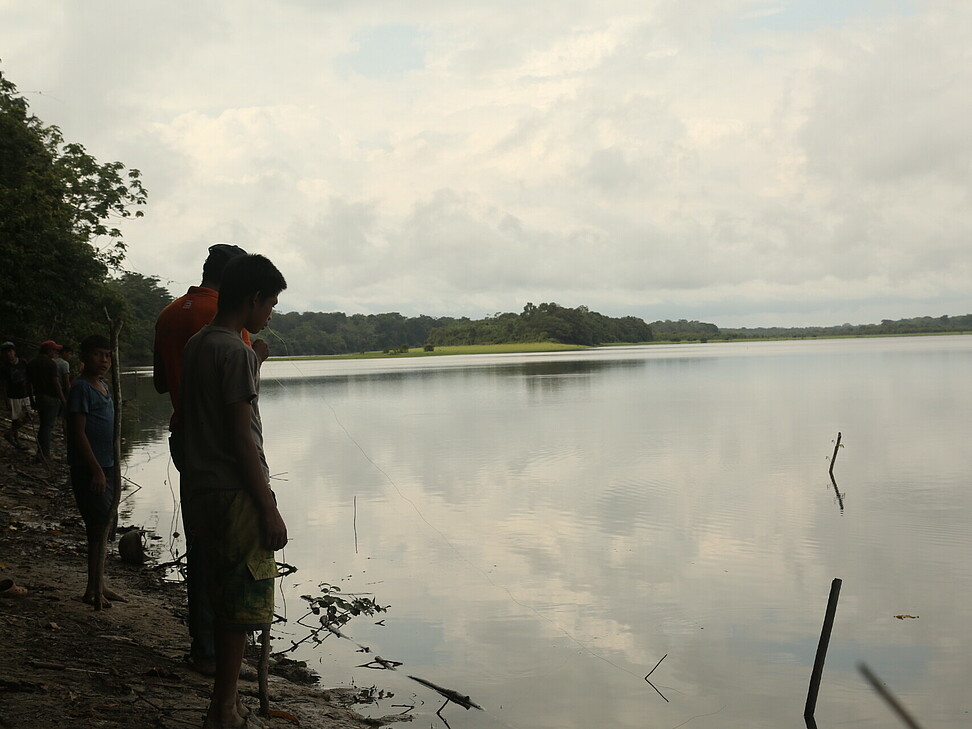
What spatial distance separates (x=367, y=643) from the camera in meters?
7.97

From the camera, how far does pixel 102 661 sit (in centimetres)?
529

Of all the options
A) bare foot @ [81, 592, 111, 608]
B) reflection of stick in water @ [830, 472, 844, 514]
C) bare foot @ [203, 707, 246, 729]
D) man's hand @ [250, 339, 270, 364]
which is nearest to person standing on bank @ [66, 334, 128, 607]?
bare foot @ [81, 592, 111, 608]

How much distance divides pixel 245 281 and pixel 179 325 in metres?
1.22

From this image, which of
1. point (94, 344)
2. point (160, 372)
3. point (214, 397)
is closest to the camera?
point (214, 397)

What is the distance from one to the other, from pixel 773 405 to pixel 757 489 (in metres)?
20.6

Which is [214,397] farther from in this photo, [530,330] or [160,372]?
[530,330]

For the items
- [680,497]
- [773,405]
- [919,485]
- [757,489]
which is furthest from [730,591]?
[773,405]

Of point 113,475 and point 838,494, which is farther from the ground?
point 113,475

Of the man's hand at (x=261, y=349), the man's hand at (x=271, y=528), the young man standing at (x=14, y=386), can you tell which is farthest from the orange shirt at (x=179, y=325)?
the young man standing at (x=14, y=386)

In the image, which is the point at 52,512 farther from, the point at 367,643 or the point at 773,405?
the point at 773,405

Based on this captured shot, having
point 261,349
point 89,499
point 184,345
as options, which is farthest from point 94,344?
point 261,349

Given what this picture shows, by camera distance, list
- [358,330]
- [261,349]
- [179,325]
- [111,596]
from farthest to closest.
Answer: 1. [358,330]
2. [111,596]
3. [179,325]
4. [261,349]

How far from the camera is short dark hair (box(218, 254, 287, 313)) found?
155 inches

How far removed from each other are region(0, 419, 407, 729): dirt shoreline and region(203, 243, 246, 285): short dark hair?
2.33 metres
